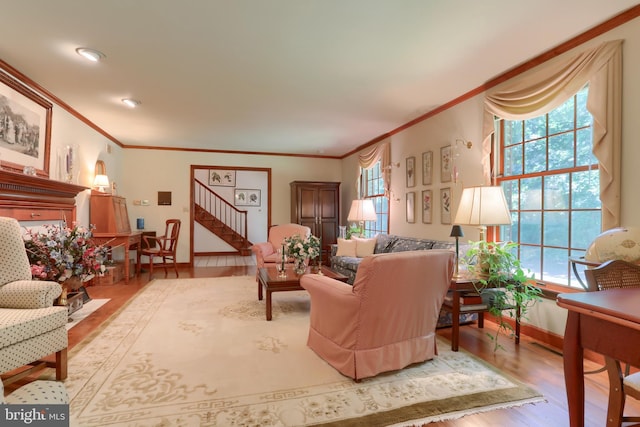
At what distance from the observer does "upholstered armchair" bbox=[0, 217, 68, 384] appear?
1917 mm

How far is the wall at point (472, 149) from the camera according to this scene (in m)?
2.39

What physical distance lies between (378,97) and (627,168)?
2524 millimetres


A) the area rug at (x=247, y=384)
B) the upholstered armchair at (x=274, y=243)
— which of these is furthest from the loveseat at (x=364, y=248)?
the area rug at (x=247, y=384)

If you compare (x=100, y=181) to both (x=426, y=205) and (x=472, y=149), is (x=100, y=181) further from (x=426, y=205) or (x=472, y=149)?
(x=472, y=149)

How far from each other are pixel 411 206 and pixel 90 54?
4305 mm

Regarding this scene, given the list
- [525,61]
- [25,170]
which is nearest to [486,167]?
[525,61]

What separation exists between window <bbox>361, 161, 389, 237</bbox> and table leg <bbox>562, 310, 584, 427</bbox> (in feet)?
14.4

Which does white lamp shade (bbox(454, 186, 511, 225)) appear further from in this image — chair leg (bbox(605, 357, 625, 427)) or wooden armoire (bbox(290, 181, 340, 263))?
wooden armoire (bbox(290, 181, 340, 263))

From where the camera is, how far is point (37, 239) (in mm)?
3125

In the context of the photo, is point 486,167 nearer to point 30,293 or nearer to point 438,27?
point 438,27

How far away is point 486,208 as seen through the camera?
2746mm

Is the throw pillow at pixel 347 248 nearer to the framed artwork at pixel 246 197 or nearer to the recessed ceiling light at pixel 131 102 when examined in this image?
the recessed ceiling light at pixel 131 102

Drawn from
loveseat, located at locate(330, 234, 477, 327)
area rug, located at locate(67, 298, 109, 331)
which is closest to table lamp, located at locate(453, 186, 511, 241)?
Result: loveseat, located at locate(330, 234, 477, 327)

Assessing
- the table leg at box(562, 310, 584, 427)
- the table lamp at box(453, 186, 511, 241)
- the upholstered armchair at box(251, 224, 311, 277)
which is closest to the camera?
the table leg at box(562, 310, 584, 427)
